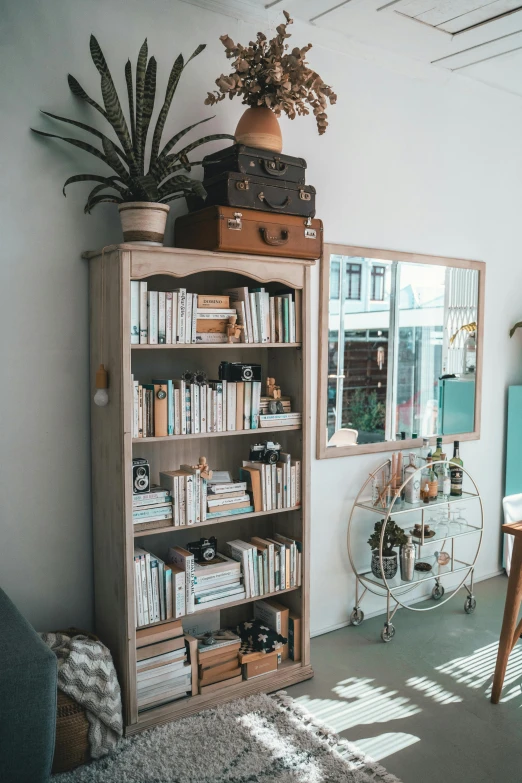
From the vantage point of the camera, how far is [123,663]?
2447 mm

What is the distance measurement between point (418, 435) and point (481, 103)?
197cm

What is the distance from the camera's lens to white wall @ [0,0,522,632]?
8.08ft

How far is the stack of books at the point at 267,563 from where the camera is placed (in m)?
2.78

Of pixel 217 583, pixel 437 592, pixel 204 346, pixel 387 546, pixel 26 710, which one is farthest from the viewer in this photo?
pixel 437 592

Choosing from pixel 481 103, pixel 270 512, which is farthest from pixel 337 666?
pixel 481 103

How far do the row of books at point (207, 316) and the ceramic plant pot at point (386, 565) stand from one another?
4.03ft

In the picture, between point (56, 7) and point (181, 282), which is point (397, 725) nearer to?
point (181, 282)

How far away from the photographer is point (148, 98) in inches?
98.5

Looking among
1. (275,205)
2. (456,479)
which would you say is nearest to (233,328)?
(275,205)

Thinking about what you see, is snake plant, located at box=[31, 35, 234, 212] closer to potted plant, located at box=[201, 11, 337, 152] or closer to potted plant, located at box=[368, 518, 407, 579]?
potted plant, located at box=[201, 11, 337, 152]

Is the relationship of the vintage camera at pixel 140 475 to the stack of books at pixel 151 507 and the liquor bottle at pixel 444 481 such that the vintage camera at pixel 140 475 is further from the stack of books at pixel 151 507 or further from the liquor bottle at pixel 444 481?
the liquor bottle at pixel 444 481

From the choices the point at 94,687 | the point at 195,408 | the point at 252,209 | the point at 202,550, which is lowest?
the point at 94,687

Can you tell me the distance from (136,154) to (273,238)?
605mm

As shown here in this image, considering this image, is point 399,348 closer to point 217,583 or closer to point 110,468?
point 217,583
